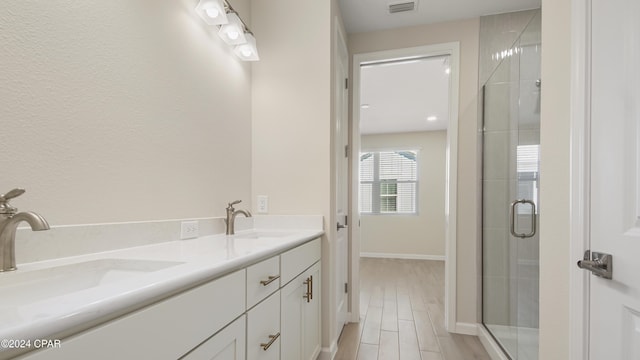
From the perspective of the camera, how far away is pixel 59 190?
0.92m

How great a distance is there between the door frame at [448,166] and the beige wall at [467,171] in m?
0.04

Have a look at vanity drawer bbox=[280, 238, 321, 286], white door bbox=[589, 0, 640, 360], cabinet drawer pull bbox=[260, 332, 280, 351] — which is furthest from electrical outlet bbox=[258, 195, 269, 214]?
white door bbox=[589, 0, 640, 360]

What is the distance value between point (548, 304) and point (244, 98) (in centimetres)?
201

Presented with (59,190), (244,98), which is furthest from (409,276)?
(59,190)

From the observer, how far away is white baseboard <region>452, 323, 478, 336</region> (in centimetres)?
240

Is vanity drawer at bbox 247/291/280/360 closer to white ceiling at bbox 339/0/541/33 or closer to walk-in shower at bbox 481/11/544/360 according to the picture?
walk-in shower at bbox 481/11/544/360

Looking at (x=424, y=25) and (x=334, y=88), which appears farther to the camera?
(x=424, y=25)

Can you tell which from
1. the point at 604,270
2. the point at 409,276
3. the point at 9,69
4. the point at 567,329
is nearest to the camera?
the point at 9,69

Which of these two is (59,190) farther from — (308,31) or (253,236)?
(308,31)

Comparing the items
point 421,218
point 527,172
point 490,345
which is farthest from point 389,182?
point 527,172

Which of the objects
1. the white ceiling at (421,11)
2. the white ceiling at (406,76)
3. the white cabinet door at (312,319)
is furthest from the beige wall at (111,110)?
the white ceiling at (406,76)

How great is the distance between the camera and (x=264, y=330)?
1112mm

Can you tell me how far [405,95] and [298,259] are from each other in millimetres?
3223

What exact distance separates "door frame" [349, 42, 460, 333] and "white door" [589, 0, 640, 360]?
59.7 inches
